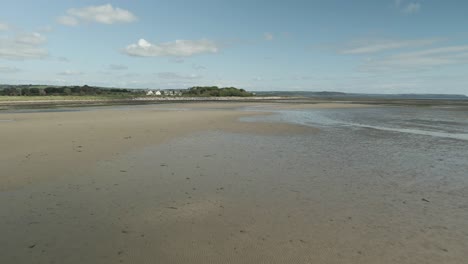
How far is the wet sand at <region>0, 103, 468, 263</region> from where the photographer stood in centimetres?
483

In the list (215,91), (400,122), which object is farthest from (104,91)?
(400,122)

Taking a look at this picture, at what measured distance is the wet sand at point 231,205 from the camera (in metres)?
4.83

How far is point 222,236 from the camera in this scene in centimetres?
532

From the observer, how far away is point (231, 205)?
22.4ft

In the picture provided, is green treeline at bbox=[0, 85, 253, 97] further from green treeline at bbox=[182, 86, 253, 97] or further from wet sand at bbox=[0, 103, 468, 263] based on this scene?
wet sand at bbox=[0, 103, 468, 263]

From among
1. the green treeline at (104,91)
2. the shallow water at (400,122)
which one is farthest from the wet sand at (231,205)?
the green treeline at (104,91)

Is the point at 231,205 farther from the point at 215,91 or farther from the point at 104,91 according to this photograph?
the point at 104,91

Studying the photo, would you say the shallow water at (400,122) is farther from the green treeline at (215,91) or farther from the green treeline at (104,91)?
the green treeline at (215,91)

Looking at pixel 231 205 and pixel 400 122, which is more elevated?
pixel 400 122

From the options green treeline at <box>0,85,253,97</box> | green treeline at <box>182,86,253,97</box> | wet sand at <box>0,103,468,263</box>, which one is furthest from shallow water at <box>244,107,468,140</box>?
green treeline at <box>182,86,253,97</box>

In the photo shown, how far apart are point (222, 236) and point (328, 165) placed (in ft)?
20.0

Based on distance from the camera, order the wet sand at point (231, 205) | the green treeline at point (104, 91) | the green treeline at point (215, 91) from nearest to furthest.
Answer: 1. the wet sand at point (231, 205)
2. the green treeline at point (104, 91)
3. the green treeline at point (215, 91)

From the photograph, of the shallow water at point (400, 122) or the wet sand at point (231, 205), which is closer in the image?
the wet sand at point (231, 205)

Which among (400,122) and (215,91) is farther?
(215,91)
